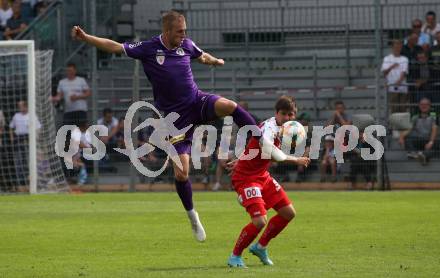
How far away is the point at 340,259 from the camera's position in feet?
37.2

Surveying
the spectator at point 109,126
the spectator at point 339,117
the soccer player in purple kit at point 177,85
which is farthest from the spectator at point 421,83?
the soccer player in purple kit at point 177,85

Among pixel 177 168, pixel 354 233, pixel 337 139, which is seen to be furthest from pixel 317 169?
pixel 177 168

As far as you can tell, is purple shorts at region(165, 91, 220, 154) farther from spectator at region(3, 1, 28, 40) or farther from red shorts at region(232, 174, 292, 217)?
spectator at region(3, 1, 28, 40)

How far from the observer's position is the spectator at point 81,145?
25328 millimetres

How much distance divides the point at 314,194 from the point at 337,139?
7.52ft

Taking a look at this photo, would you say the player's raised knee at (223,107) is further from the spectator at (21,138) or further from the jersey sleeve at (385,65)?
the jersey sleeve at (385,65)

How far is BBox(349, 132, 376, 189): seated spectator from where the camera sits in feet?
80.1

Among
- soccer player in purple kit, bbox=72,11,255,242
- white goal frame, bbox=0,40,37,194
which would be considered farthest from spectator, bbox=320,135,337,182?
soccer player in purple kit, bbox=72,11,255,242

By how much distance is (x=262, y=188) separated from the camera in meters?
11.1

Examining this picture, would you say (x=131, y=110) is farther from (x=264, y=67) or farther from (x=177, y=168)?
(x=177, y=168)

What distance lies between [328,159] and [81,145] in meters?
5.99

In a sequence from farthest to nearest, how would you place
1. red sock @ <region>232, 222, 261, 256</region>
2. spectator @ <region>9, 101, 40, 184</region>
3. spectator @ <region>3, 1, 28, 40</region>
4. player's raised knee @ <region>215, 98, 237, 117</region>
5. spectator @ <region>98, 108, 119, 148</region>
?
1. spectator @ <region>3, 1, 28, 40</region>
2. spectator @ <region>98, 108, 119, 148</region>
3. spectator @ <region>9, 101, 40, 184</region>
4. player's raised knee @ <region>215, 98, 237, 117</region>
5. red sock @ <region>232, 222, 261, 256</region>

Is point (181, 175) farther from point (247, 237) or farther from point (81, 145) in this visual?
point (81, 145)

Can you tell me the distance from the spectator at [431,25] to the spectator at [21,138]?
32.4 feet
